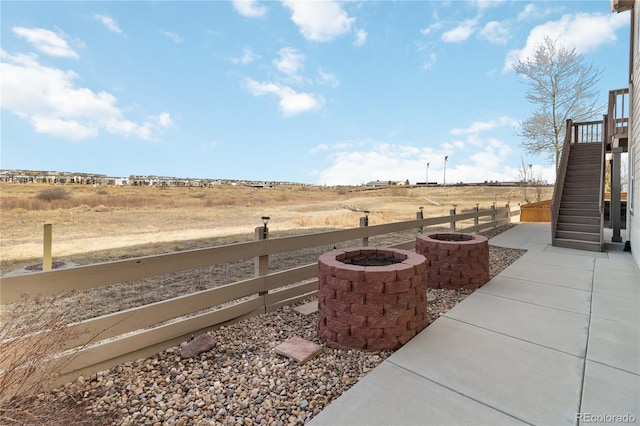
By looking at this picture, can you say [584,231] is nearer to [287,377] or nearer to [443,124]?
[287,377]

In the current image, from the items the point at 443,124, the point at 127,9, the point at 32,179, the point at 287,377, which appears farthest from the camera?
the point at 443,124

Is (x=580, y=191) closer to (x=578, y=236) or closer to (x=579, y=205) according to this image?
(x=579, y=205)

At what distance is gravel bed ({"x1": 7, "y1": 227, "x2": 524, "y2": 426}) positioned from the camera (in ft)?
5.92

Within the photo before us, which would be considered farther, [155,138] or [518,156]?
[518,156]

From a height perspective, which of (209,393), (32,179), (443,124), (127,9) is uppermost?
(443,124)

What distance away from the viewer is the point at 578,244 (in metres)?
7.35

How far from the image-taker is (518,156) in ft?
62.1

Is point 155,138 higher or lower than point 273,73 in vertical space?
lower

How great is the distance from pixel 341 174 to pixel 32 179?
693 inches

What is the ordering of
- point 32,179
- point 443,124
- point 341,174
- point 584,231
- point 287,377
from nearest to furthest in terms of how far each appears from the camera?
point 287,377
point 584,231
point 32,179
point 443,124
point 341,174

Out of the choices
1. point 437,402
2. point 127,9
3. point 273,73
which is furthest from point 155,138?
point 437,402

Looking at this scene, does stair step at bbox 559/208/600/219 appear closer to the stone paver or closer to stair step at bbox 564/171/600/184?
stair step at bbox 564/171/600/184

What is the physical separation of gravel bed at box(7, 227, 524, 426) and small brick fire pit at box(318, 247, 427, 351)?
127 mm

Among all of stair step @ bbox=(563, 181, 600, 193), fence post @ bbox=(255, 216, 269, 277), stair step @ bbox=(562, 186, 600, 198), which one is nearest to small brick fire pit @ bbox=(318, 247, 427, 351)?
fence post @ bbox=(255, 216, 269, 277)
